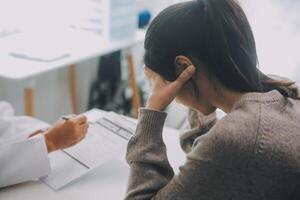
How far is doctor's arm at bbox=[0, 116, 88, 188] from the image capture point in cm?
103

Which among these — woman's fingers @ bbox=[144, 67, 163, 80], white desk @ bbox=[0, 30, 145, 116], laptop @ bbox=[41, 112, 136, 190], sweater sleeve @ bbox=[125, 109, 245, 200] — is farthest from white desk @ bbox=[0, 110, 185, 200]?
white desk @ bbox=[0, 30, 145, 116]

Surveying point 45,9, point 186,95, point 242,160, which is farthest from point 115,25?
point 242,160

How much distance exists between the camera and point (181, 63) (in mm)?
847

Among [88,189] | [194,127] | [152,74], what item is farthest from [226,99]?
[88,189]

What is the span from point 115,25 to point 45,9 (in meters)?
0.47

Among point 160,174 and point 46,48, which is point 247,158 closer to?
point 160,174

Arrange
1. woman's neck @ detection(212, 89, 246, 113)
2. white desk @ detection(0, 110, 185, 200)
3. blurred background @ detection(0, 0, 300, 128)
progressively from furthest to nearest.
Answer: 1. blurred background @ detection(0, 0, 300, 128)
2. white desk @ detection(0, 110, 185, 200)
3. woman's neck @ detection(212, 89, 246, 113)

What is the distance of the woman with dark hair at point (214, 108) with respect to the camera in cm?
74

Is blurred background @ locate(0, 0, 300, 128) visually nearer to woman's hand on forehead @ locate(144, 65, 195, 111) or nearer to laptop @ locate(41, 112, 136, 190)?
laptop @ locate(41, 112, 136, 190)

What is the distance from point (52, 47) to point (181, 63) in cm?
137

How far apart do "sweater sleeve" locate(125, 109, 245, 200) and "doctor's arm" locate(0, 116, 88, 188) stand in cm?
28

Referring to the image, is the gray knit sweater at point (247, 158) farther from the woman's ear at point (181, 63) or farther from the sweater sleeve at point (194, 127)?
the sweater sleeve at point (194, 127)

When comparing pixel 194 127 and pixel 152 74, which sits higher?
pixel 152 74

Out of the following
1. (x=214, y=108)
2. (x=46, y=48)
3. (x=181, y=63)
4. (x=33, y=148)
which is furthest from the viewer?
(x=46, y=48)
